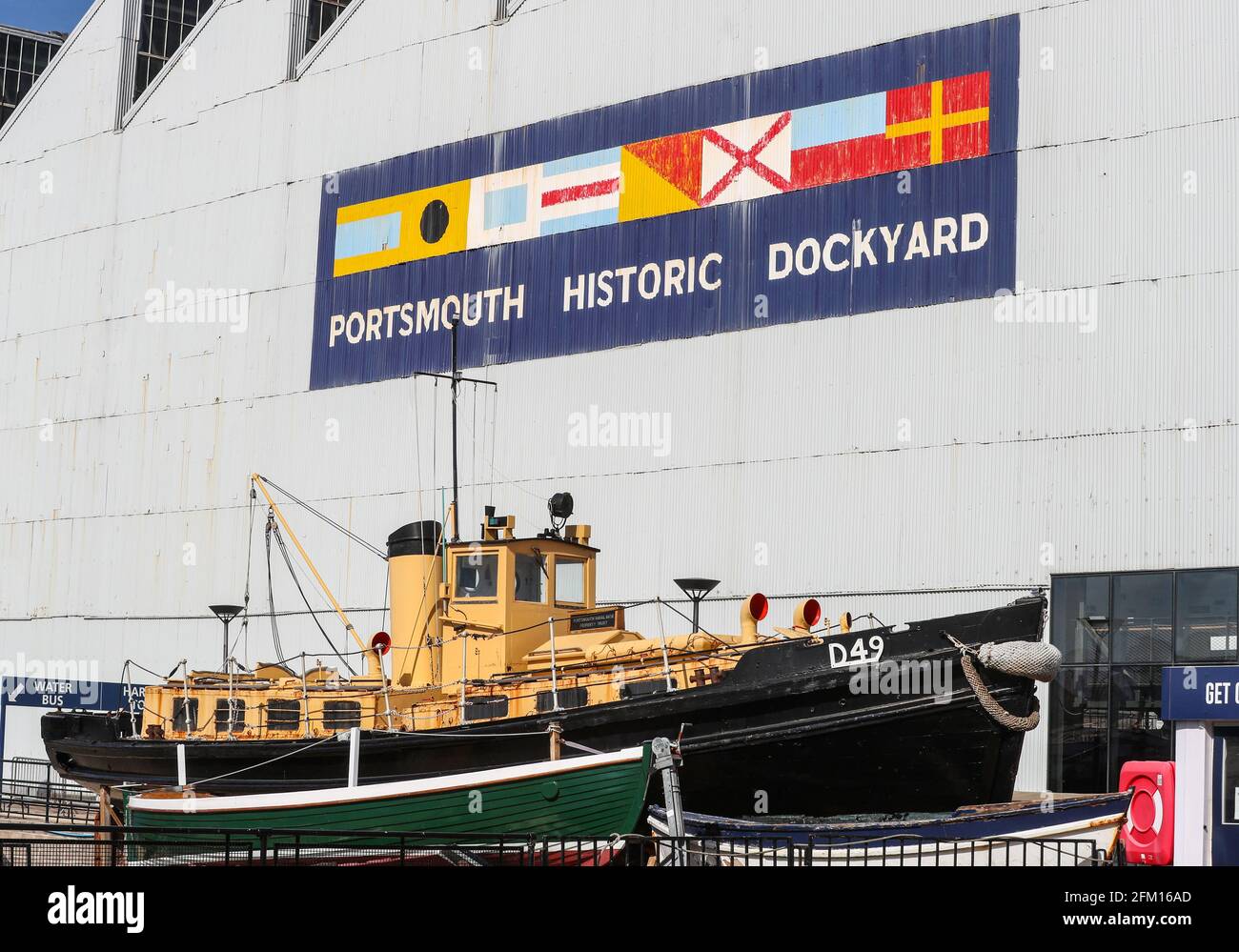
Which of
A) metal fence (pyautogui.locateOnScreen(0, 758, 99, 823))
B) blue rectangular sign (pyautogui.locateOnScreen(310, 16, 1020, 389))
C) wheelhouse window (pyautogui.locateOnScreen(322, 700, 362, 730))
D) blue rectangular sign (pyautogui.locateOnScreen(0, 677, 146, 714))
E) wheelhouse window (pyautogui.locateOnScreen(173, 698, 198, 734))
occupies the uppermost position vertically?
blue rectangular sign (pyautogui.locateOnScreen(310, 16, 1020, 389))

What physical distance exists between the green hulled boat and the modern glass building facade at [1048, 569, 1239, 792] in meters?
10.5

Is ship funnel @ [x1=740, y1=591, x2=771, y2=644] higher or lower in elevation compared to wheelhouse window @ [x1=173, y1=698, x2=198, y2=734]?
higher

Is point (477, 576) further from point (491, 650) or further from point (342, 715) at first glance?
point (342, 715)

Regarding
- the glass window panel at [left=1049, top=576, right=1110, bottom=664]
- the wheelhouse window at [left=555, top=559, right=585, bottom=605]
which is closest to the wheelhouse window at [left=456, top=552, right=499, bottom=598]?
the wheelhouse window at [left=555, top=559, right=585, bottom=605]

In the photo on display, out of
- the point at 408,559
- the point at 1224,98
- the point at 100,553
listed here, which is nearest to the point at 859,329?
the point at 1224,98

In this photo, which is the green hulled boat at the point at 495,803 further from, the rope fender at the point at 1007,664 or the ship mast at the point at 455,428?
the ship mast at the point at 455,428

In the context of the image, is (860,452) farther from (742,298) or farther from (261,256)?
(261,256)

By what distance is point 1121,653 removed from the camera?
23672 mm

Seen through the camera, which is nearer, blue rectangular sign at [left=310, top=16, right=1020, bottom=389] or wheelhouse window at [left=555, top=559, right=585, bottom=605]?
wheelhouse window at [left=555, top=559, right=585, bottom=605]

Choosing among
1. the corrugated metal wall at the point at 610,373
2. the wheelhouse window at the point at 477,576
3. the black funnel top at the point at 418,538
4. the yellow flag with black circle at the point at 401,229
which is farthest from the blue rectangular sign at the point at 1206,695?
the yellow flag with black circle at the point at 401,229

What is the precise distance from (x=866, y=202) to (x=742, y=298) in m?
3.07

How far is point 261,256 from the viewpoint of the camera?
36.2 meters

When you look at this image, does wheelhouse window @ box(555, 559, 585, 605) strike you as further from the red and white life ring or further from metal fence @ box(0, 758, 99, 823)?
metal fence @ box(0, 758, 99, 823)

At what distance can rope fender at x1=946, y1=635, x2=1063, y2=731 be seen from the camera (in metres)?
16.8
